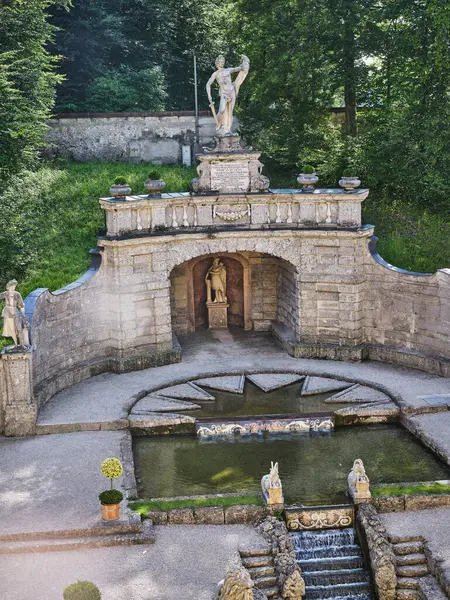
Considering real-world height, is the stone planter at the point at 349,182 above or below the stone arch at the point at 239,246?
above

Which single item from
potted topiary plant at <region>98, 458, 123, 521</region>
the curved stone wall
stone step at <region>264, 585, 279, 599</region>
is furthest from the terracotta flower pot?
the curved stone wall

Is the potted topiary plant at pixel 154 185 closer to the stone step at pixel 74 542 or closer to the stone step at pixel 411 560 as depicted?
the stone step at pixel 74 542

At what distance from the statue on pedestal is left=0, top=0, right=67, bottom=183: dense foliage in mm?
11568

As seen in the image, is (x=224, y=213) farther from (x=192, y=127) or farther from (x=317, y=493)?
(x=192, y=127)

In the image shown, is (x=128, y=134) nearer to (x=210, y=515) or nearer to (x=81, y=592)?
(x=210, y=515)

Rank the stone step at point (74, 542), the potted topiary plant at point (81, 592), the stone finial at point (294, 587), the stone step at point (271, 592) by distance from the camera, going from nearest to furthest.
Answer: the potted topiary plant at point (81, 592) < the stone finial at point (294, 587) < the stone step at point (271, 592) < the stone step at point (74, 542)

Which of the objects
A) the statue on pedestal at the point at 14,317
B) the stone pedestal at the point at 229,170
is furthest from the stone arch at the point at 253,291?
the statue on pedestal at the point at 14,317

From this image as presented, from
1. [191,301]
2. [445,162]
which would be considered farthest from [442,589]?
[445,162]

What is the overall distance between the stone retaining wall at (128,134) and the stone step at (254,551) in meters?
25.3

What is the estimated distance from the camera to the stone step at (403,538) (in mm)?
17375

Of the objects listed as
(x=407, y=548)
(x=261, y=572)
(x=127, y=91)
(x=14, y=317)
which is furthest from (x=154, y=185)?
(x=127, y=91)

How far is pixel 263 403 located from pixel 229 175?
7022 mm

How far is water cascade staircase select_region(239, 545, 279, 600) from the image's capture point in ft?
54.2

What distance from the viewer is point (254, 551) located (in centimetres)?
1706
